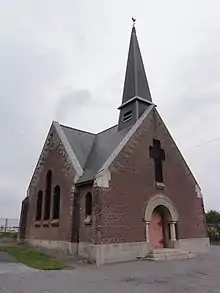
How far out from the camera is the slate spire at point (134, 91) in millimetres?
19391

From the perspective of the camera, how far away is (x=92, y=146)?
19.5 metres

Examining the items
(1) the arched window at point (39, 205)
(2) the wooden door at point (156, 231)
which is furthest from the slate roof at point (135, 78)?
(1) the arched window at point (39, 205)

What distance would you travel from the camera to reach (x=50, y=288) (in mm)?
7398

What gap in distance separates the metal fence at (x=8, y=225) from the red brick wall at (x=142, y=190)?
68.9ft

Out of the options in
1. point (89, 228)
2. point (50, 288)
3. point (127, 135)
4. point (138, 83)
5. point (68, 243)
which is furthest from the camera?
point (138, 83)

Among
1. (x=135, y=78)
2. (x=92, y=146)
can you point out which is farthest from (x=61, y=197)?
(x=135, y=78)

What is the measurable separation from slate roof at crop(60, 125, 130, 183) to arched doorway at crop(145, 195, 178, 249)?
3.67 metres

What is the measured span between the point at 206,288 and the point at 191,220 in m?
11.3

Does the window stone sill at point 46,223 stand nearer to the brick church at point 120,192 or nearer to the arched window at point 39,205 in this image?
the brick church at point 120,192

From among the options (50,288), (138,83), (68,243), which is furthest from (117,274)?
(138,83)

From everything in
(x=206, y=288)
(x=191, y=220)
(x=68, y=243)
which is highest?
(x=191, y=220)

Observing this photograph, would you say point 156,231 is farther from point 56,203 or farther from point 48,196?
point 48,196

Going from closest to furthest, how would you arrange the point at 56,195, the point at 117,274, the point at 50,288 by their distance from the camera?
the point at 50,288
the point at 117,274
the point at 56,195

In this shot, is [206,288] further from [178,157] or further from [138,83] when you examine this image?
[138,83]
